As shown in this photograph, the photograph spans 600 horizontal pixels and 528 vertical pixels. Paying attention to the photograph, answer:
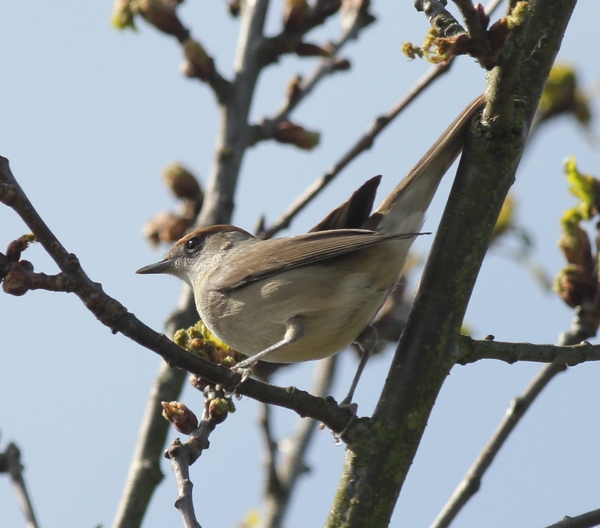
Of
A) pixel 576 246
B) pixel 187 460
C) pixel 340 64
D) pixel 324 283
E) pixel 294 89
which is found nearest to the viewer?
pixel 187 460

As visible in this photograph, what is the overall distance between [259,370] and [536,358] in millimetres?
2714

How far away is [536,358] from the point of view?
360 cm

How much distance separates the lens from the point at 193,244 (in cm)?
623

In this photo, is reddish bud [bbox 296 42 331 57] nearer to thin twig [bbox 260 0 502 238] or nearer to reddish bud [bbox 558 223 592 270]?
thin twig [bbox 260 0 502 238]

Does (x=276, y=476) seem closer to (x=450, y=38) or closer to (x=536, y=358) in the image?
(x=536, y=358)

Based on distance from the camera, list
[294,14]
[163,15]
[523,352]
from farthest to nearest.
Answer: [294,14] < [163,15] < [523,352]

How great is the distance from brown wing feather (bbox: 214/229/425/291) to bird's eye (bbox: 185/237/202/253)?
33.6 inches

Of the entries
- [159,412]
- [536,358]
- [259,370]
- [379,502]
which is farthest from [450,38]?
[259,370]

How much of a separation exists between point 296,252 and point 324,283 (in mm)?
312

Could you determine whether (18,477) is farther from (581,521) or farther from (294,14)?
(294,14)

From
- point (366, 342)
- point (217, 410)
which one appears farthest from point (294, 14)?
point (217, 410)

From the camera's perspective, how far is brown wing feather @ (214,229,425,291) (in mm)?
4641

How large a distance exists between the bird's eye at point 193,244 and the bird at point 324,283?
944 millimetres

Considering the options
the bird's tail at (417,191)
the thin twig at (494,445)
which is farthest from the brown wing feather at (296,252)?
the thin twig at (494,445)
